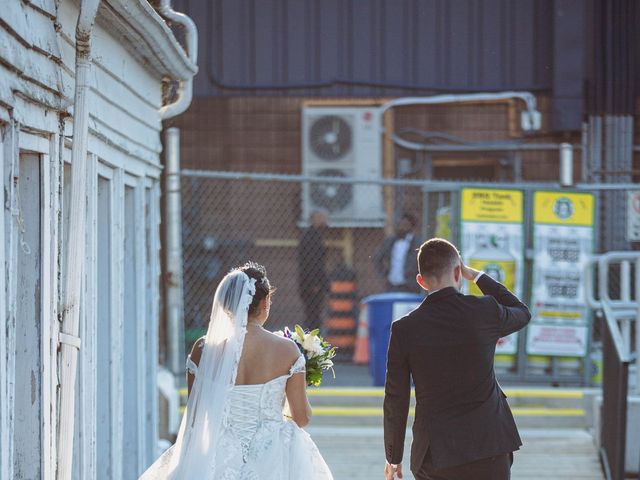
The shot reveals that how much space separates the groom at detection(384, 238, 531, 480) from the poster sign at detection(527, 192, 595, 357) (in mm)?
6614

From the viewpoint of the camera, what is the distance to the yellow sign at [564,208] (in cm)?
1176

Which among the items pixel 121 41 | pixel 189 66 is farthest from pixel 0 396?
pixel 189 66

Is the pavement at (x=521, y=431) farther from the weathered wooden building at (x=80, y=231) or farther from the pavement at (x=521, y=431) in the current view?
the weathered wooden building at (x=80, y=231)

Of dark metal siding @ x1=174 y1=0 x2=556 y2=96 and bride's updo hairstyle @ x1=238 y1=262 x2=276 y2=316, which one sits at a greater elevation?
dark metal siding @ x1=174 y1=0 x2=556 y2=96

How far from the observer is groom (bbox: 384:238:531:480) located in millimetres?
5043

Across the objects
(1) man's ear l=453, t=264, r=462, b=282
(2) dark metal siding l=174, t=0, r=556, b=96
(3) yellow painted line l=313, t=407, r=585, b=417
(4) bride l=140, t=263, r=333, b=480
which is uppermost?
(2) dark metal siding l=174, t=0, r=556, b=96

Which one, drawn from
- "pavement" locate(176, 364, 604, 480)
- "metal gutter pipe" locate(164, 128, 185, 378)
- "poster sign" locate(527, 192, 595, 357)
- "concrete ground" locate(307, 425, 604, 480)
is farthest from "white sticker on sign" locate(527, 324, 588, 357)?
"metal gutter pipe" locate(164, 128, 185, 378)

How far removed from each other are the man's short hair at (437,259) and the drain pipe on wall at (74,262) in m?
1.51

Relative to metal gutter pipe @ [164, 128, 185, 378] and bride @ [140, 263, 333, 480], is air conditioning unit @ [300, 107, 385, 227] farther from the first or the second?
bride @ [140, 263, 333, 480]

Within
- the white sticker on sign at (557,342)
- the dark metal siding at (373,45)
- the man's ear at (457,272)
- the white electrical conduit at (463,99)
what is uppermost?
the dark metal siding at (373,45)

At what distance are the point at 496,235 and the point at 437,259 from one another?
654cm

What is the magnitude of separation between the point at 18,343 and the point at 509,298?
2231 mm

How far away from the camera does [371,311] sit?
11.5 meters

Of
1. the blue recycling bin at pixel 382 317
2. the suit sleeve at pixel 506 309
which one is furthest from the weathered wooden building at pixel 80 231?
the blue recycling bin at pixel 382 317
